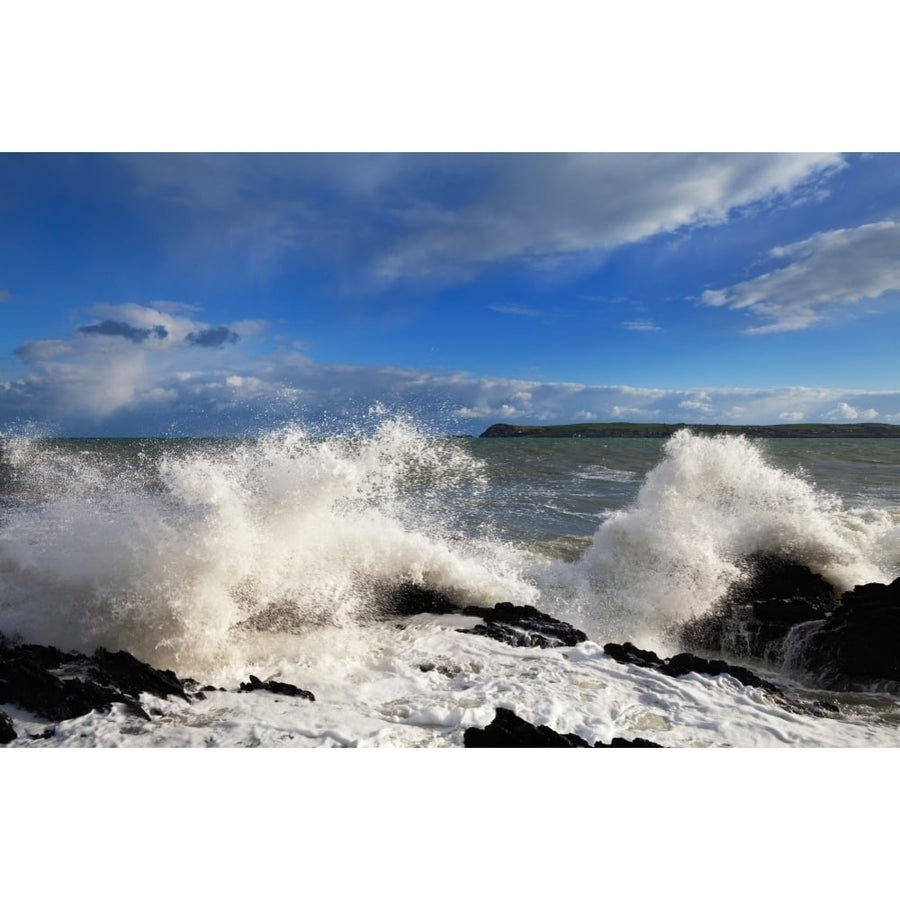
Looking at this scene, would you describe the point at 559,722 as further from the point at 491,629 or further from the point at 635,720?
the point at 491,629

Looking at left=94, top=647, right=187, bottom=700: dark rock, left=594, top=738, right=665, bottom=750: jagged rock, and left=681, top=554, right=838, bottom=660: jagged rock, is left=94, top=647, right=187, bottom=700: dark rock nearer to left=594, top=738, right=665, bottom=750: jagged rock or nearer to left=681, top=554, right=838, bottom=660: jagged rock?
left=594, top=738, right=665, bottom=750: jagged rock

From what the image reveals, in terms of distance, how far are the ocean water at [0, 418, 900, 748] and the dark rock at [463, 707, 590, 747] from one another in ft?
0.39

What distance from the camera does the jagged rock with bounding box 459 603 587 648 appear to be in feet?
14.9

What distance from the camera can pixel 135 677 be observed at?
3.54 metres

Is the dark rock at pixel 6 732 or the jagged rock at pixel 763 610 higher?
the jagged rock at pixel 763 610

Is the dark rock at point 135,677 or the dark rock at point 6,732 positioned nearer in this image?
the dark rock at point 6,732

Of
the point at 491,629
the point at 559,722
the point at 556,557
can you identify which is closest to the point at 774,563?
the point at 556,557

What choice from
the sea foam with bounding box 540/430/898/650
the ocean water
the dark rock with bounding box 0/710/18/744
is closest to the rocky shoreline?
the dark rock with bounding box 0/710/18/744

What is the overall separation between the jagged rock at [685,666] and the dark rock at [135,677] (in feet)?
9.92

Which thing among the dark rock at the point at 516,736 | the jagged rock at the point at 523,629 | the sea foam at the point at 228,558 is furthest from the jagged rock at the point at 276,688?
the jagged rock at the point at 523,629

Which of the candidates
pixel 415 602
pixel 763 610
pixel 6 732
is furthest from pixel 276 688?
pixel 763 610

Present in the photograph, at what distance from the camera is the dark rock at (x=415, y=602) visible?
520cm

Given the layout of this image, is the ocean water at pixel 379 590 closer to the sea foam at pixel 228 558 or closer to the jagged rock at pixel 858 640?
the sea foam at pixel 228 558

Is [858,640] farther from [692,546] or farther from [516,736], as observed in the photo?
[516,736]
